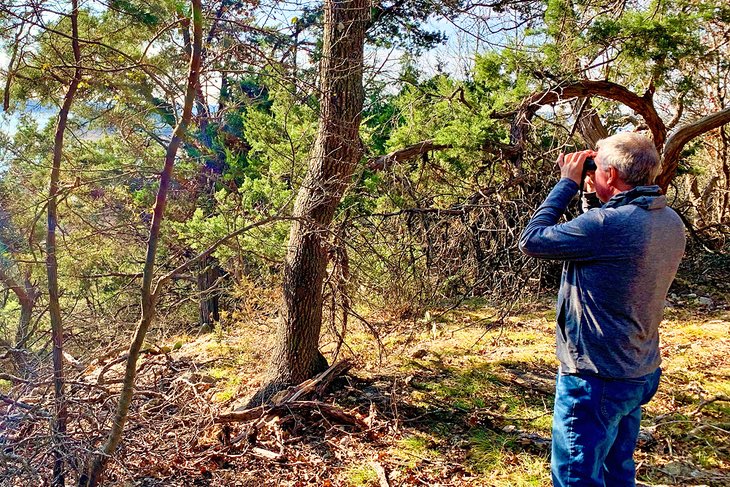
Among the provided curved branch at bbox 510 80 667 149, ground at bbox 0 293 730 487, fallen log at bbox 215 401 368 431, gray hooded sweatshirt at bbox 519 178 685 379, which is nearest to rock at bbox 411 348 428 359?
ground at bbox 0 293 730 487

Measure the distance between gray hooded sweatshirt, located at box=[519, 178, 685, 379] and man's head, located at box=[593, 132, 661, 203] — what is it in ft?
0.20

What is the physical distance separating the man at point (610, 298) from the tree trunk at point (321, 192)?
2186 mm

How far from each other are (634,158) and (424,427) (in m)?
2.65

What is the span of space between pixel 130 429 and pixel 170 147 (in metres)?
1.78

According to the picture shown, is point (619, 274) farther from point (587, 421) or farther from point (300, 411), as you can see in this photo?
point (300, 411)

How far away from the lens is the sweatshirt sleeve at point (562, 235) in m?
1.83

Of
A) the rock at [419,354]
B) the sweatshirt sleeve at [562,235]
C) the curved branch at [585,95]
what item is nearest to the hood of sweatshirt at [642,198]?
the sweatshirt sleeve at [562,235]

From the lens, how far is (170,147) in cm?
256

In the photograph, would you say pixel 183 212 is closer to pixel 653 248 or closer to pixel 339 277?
pixel 339 277

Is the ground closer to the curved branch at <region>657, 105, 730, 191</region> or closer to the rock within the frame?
the rock

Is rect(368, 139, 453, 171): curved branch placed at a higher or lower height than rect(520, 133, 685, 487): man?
higher

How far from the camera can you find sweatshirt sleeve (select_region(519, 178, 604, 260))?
1.83 meters

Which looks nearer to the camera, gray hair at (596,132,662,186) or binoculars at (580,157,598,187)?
gray hair at (596,132,662,186)

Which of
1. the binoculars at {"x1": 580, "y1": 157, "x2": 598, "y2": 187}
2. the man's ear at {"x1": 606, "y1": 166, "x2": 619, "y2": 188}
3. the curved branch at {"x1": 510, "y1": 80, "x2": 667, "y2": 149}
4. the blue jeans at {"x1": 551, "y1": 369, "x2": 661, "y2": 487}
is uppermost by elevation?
the curved branch at {"x1": 510, "y1": 80, "x2": 667, "y2": 149}
